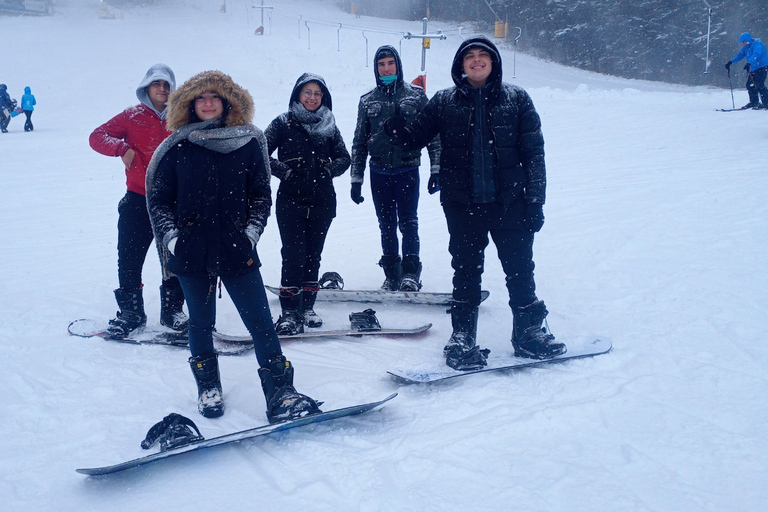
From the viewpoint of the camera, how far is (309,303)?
14.8 ft

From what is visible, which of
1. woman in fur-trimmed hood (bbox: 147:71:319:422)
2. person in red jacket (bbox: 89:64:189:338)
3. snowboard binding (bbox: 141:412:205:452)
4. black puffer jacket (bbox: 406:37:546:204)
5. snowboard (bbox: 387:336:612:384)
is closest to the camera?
snowboard binding (bbox: 141:412:205:452)

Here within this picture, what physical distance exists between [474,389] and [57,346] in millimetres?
3030

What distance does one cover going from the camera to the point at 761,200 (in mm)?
6598

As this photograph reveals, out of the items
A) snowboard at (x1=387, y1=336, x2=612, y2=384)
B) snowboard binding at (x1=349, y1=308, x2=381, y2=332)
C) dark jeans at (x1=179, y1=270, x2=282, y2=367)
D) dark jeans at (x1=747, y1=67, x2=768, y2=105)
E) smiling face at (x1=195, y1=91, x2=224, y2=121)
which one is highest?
dark jeans at (x1=747, y1=67, x2=768, y2=105)

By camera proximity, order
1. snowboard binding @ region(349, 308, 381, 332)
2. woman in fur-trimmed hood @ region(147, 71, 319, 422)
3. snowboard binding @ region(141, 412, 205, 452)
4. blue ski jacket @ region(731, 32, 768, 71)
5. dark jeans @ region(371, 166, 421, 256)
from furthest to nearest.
Answer: blue ski jacket @ region(731, 32, 768, 71), dark jeans @ region(371, 166, 421, 256), snowboard binding @ region(349, 308, 381, 332), woman in fur-trimmed hood @ region(147, 71, 319, 422), snowboard binding @ region(141, 412, 205, 452)

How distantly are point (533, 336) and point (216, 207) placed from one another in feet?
7.18

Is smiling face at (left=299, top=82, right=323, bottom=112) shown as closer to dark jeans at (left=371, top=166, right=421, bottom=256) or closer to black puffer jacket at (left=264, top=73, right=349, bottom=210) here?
black puffer jacket at (left=264, top=73, right=349, bottom=210)

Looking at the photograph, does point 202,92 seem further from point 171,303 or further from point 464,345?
point 464,345

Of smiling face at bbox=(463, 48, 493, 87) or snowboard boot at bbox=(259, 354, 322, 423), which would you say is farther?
smiling face at bbox=(463, 48, 493, 87)

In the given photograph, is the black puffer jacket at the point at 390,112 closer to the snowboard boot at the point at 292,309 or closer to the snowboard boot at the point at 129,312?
the snowboard boot at the point at 292,309

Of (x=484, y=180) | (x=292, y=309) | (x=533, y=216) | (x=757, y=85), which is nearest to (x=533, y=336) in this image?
(x=533, y=216)

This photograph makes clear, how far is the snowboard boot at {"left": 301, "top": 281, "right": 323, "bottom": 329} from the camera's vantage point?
4.43 metres

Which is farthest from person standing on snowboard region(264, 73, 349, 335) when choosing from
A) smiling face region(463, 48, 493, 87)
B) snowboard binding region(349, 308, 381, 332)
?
smiling face region(463, 48, 493, 87)

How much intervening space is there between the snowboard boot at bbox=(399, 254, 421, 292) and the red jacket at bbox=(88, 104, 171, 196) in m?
2.30
